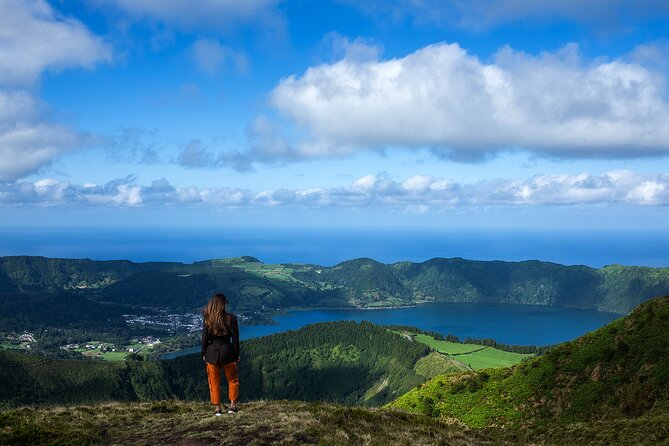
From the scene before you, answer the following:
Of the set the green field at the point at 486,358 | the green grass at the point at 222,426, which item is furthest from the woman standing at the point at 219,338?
the green field at the point at 486,358

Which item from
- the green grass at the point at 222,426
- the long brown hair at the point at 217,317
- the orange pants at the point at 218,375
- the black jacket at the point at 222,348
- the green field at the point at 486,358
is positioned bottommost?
the green field at the point at 486,358

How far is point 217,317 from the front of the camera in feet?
59.3

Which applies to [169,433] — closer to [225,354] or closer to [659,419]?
[225,354]

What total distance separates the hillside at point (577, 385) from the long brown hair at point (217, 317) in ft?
Answer: 160

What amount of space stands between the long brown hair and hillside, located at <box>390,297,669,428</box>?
160 feet

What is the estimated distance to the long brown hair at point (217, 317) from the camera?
711 inches

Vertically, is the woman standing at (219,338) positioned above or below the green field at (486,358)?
above

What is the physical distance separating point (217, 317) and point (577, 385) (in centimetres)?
5939

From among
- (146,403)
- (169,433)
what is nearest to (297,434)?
(169,433)

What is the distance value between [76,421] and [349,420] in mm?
12714

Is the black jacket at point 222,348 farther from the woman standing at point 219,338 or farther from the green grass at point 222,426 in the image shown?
the green grass at point 222,426

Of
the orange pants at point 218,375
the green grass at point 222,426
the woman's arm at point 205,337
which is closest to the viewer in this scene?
the green grass at point 222,426

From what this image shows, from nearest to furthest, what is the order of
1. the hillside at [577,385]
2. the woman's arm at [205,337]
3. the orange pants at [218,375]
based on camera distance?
the woman's arm at [205,337], the orange pants at [218,375], the hillside at [577,385]

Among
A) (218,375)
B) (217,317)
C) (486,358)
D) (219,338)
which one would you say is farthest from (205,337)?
(486,358)
